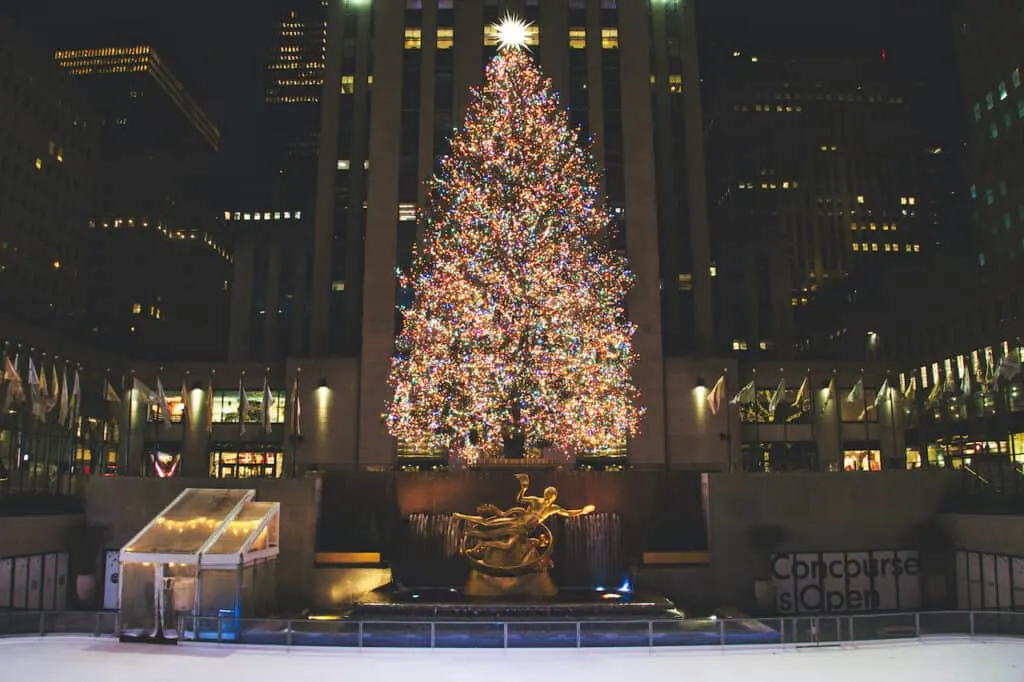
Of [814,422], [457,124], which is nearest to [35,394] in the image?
[457,124]

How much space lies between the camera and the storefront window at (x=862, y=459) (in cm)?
5206

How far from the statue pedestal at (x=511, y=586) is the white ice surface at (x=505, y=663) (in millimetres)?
7167

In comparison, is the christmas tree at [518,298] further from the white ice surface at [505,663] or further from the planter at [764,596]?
the white ice surface at [505,663]

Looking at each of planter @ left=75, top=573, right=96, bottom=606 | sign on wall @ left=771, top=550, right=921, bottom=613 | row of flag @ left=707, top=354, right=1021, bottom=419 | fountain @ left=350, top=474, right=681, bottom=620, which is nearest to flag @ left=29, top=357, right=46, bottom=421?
planter @ left=75, top=573, right=96, bottom=606

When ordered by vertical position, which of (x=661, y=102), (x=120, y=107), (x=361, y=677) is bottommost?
(x=361, y=677)

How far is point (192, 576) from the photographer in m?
18.8

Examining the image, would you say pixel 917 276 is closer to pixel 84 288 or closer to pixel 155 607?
pixel 155 607

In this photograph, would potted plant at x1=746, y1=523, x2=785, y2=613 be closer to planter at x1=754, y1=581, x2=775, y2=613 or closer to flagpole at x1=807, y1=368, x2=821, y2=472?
planter at x1=754, y1=581, x2=775, y2=613

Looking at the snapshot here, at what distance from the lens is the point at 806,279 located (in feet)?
412

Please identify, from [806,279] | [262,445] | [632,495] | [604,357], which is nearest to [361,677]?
[632,495]

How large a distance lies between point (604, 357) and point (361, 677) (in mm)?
21647

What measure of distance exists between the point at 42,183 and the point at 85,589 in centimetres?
7486

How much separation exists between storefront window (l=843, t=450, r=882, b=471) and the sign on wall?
2190 centimetres

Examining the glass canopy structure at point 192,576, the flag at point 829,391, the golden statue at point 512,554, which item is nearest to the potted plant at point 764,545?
the golden statue at point 512,554
